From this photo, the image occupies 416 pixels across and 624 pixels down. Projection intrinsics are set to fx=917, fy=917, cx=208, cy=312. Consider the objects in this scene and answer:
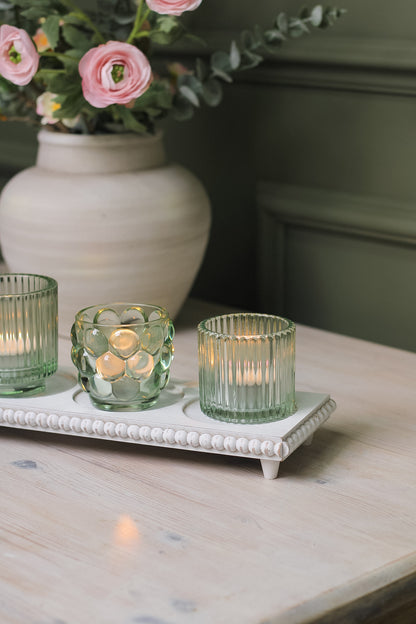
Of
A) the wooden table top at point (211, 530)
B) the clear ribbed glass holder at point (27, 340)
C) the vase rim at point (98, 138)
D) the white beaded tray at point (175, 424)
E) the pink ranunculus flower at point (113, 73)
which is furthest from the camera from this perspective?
the vase rim at point (98, 138)

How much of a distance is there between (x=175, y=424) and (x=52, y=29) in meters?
0.49

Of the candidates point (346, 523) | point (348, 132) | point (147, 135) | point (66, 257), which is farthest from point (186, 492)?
point (348, 132)

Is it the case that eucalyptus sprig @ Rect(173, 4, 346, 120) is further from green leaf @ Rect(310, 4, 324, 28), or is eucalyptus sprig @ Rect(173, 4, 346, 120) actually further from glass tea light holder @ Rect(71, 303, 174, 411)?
glass tea light holder @ Rect(71, 303, 174, 411)

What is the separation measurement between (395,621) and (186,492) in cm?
19

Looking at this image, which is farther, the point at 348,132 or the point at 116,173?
the point at 348,132

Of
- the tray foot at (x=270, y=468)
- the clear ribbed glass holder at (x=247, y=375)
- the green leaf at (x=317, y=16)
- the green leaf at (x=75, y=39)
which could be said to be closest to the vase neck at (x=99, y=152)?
the green leaf at (x=75, y=39)

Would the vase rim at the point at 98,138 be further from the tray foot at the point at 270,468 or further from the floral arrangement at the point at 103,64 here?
the tray foot at the point at 270,468

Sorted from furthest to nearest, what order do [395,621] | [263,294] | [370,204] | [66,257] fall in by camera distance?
[263,294]
[370,204]
[66,257]
[395,621]

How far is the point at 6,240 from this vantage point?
1103mm

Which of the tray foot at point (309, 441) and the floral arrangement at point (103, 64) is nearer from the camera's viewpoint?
the tray foot at point (309, 441)

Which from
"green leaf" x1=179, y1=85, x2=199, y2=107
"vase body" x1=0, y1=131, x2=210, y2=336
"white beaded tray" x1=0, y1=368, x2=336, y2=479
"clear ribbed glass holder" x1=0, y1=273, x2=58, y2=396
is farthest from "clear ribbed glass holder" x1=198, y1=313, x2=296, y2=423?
"green leaf" x1=179, y1=85, x2=199, y2=107

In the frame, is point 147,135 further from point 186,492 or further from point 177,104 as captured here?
point 186,492

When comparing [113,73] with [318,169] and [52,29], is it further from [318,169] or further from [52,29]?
[318,169]

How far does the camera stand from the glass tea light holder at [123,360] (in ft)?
2.56
